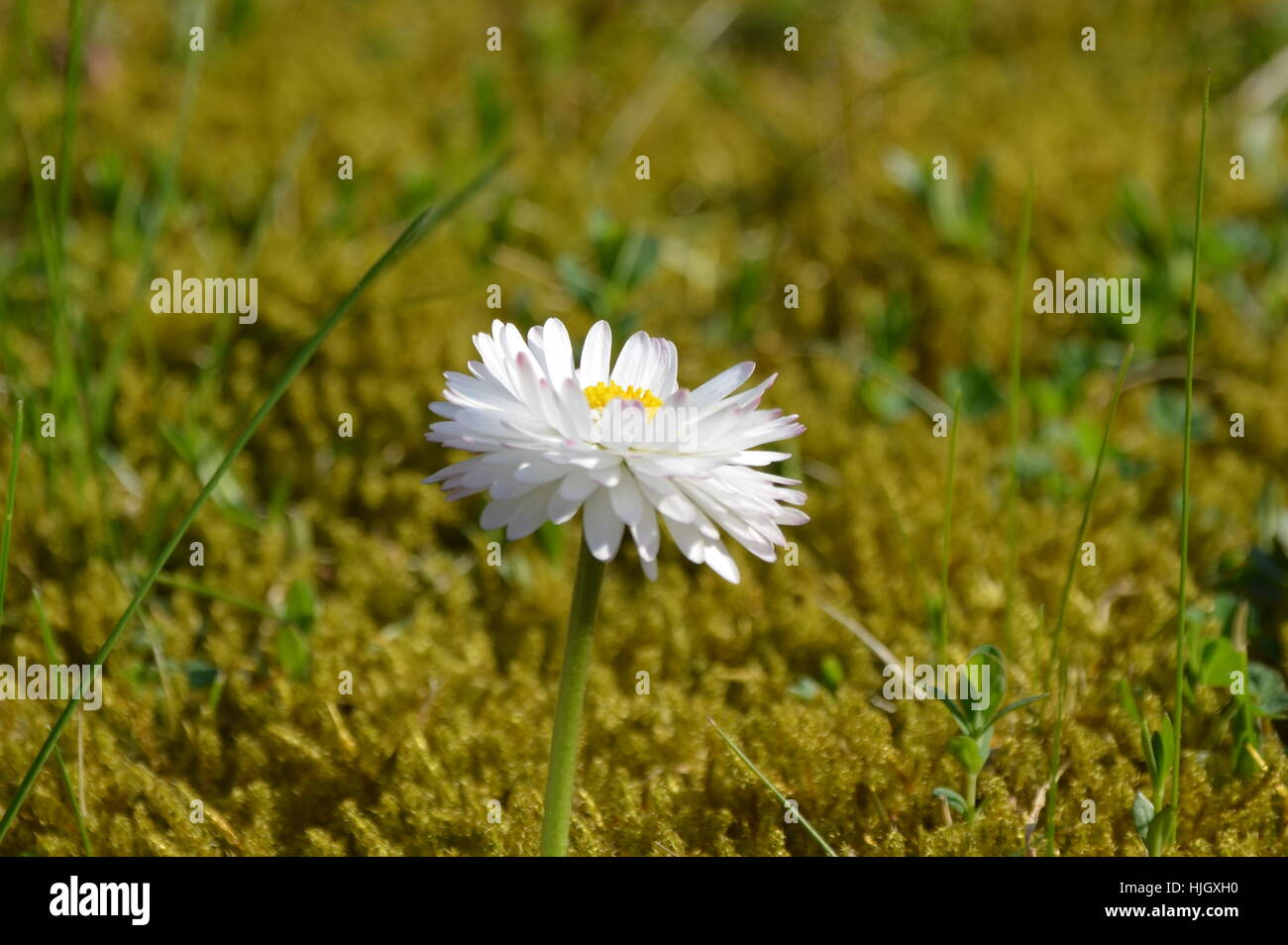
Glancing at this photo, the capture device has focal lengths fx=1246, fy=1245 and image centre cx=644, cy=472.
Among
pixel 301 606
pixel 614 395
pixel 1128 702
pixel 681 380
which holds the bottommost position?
pixel 1128 702

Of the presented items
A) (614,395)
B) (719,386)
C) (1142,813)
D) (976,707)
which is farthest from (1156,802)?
(614,395)

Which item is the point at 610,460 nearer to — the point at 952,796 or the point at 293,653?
the point at 952,796

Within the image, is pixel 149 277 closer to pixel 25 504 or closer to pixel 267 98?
pixel 25 504

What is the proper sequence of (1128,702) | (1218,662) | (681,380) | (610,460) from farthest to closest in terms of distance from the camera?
(681,380) → (1218,662) → (1128,702) → (610,460)

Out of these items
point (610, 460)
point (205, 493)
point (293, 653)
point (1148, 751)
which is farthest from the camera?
point (293, 653)

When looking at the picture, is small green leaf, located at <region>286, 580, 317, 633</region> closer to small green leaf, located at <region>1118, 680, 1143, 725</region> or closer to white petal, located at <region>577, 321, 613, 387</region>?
white petal, located at <region>577, 321, 613, 387</region>

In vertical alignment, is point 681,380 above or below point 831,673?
above

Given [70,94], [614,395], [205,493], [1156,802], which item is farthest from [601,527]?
[70,94]

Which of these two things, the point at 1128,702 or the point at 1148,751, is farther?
the point at 1128,702
